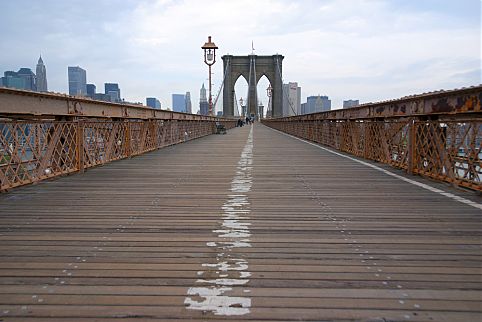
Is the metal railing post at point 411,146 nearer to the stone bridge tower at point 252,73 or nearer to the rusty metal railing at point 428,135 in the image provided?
the rusty metal railing at point 428,135

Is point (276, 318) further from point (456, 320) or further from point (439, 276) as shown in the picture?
point (439, 276)

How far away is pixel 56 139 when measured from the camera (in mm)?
7227

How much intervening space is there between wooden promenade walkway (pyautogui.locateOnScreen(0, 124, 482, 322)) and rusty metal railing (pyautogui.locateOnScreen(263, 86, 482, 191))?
2.04 feet

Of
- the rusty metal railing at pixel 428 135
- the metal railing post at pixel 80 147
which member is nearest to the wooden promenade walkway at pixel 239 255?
the rusty metal railing at pixel 428 135

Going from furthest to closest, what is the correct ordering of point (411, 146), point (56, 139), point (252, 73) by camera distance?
1. point (252, 73)
2. point (411, 146)
3. point (56, 139)

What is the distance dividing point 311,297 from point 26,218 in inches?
126

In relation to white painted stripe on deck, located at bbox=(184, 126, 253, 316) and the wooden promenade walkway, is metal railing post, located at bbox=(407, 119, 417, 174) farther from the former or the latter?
white painted stripe on deck, located at bbox=(184, 126, 253, 316)

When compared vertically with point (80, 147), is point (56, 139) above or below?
above

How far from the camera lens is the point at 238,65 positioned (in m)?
90.0

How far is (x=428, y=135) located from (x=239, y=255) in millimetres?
5194

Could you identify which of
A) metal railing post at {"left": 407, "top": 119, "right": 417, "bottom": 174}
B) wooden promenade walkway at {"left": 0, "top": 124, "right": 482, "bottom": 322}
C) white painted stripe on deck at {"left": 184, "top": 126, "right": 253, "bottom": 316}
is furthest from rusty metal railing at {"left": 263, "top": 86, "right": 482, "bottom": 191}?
white painted stripe on deck at {"left": 184, "top": 126, "right": 253, "bottom": 316}

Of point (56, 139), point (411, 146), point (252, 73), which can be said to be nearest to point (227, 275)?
point (56, 139)

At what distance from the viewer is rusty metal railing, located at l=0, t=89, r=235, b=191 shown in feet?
19.4

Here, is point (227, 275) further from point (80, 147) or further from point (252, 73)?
point (252, 73)
